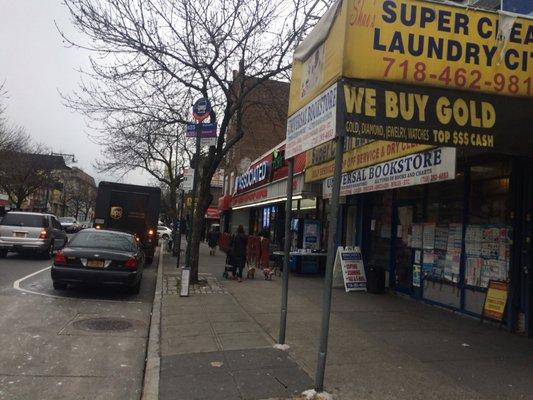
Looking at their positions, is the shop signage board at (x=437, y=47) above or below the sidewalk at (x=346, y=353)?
above

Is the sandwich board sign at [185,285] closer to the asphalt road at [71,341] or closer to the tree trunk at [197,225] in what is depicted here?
the asphalt road at [71,341]

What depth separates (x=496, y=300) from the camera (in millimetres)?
8375

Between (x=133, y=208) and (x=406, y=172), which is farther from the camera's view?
(x=133, y=208)

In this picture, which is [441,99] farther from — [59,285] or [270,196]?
[270,196]

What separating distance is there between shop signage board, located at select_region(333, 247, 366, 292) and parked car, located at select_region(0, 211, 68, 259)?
36.2ft

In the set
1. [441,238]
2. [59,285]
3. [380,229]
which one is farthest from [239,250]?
[441,238]

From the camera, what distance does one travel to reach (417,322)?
8.84 metres

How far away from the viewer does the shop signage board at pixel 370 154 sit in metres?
9.28

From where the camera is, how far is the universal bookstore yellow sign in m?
5.09

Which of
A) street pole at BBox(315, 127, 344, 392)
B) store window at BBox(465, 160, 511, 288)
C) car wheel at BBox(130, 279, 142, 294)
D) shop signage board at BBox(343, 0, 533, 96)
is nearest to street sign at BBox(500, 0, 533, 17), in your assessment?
shop signage board at BBox(343, 0, 533, 96)

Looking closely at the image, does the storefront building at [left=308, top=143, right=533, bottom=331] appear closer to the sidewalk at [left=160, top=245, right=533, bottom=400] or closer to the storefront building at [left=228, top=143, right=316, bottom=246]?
the sidewalk at [left=160, top=245, right=533, bottom=400]

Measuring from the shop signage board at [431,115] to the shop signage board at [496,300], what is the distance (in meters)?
3.42

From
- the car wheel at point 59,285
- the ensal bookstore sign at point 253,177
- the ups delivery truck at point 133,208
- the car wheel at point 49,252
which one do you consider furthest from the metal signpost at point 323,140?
the ensal bookstore sign at point 253,177

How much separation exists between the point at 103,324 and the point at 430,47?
6.48 metres
